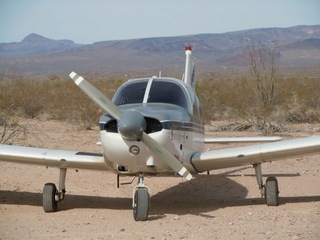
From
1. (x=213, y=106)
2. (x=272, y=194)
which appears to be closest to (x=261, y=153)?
(x=272, y=194)

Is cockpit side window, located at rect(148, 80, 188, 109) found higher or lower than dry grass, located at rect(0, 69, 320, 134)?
lower

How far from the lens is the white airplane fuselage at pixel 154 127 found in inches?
374

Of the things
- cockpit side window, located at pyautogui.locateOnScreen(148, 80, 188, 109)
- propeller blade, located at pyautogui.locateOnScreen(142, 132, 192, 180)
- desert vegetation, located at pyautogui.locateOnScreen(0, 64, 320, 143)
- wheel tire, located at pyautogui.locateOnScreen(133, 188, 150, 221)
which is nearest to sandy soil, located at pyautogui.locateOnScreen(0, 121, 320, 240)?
wheel tire, located at pyautogui.locateOnScreen(133, 188, 150, 221)

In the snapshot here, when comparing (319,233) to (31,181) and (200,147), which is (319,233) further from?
(31,181)

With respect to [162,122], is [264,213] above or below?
below

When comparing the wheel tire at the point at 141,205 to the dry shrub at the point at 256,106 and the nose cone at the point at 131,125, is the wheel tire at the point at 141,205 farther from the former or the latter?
the dry shrub at the point at 256,106

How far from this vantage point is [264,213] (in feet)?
33.0

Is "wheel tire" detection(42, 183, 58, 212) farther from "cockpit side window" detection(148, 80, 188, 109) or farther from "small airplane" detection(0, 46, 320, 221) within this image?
"cockpit side window" detection(148, 80, 188, 109)

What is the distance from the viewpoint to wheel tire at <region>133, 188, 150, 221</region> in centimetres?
955

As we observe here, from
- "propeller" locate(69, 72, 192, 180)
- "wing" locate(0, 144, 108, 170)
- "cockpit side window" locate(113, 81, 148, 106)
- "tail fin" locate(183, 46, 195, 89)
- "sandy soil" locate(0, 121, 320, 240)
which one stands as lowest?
"sandy soil" locate(0, 121, 320, 240)

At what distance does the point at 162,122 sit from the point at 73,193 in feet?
13.7

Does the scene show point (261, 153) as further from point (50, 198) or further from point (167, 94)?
point (50, 198)

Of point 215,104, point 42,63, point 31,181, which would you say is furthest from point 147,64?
point 31,181

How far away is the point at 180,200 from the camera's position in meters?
12.4
